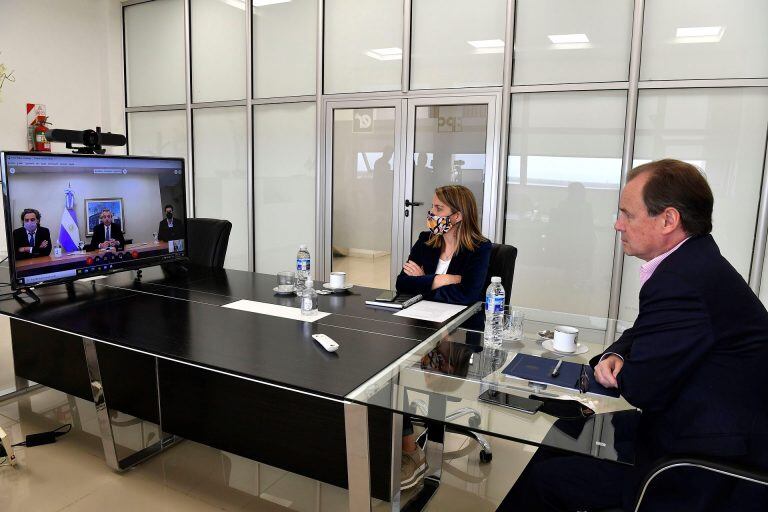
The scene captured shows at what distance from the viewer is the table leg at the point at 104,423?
7.48ft

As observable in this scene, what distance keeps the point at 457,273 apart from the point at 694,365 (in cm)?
152

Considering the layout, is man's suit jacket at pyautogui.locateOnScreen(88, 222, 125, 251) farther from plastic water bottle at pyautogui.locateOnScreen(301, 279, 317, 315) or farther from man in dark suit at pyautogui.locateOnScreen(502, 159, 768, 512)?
man in dark suit at pyautogui.locateOnScreen(502, 159, 768, 512)

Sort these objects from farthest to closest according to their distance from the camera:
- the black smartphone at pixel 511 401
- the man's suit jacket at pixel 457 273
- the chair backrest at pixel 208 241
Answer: the chair backrest at pixel 208 241
the man's suit jacket at pixel 457 273
the black smartphone at pixel 511 401

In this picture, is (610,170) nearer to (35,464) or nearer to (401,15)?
(401,15)

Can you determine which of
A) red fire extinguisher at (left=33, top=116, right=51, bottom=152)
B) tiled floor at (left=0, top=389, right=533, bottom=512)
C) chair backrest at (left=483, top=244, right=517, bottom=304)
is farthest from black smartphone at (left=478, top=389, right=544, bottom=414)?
red fire extinguisher at (left=33, top=116, right=51, bottom=152)

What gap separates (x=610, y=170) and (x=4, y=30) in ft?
20.0

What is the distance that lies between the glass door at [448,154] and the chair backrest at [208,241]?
185cm

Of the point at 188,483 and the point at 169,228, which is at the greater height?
the point at 169,228

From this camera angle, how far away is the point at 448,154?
15.4 feet

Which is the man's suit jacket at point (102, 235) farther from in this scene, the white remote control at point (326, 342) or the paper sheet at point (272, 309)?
the white remote control at point (326, 342)

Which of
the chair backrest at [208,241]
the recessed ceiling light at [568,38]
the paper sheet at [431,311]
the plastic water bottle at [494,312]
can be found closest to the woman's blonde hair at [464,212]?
the paper sheet at [431,311]

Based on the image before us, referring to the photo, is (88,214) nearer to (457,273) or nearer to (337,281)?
(337,281)

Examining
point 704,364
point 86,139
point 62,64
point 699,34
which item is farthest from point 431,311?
point 62,64

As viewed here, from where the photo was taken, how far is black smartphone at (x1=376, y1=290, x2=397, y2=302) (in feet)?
8.41
